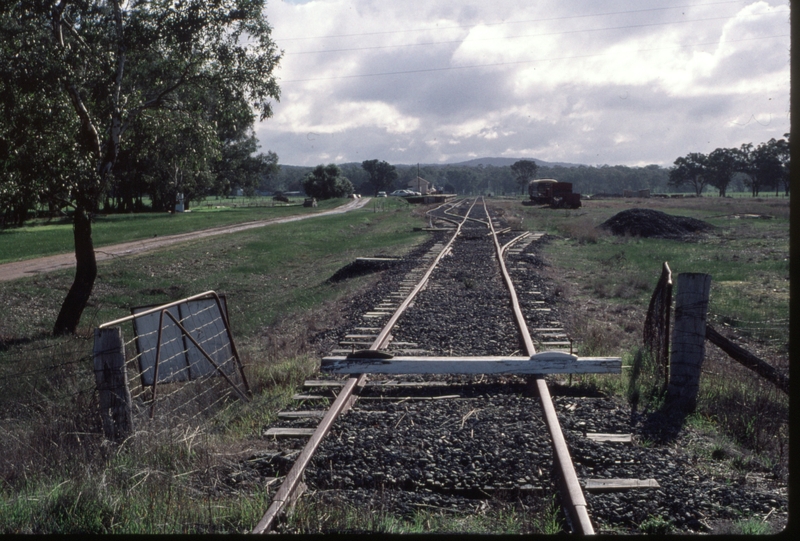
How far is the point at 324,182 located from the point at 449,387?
315 feet

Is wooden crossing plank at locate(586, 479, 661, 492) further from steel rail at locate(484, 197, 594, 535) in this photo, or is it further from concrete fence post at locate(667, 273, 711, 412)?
concrete fence post at locate(667, 273, 711, 412)

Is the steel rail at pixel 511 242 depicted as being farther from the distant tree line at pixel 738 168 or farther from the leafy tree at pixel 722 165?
the leafy tree at pixel 722 165

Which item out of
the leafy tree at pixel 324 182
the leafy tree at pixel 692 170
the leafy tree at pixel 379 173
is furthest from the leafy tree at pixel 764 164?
the leafy tree at pixel 379 173

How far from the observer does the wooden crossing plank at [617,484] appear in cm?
445

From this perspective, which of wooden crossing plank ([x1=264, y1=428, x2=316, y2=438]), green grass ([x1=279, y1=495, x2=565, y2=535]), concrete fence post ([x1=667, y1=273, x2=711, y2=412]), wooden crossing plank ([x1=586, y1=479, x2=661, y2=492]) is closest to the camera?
green grass ([x1=279, y1=495, x2=565, y2=535])

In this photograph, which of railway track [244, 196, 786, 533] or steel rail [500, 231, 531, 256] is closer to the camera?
railway track [244, 196, 786, 533]

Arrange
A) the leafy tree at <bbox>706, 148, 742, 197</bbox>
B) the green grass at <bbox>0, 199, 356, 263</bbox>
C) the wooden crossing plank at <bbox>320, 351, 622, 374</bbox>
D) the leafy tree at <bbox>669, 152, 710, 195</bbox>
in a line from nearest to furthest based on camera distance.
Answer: the wooden crossing plank at <bbox>320, 351, 622, 374</bbox> → the green grass at <bbox>0, 199, 356, 263</bbox> → the leafy tree at <bbox>706, 148, 742, 197</bbox> → the leafy tree at <bbox>669, 152, 710, 195</bbox>

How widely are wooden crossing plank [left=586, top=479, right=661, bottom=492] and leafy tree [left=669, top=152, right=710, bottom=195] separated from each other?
448ft

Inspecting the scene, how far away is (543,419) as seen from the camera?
5828 millimetres

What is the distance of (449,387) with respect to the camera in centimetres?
704

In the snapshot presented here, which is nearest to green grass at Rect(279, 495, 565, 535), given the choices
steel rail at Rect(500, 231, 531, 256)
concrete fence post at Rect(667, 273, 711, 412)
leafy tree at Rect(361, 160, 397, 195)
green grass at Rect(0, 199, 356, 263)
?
concrete fence post at Rect(667, 273, 711, 412)

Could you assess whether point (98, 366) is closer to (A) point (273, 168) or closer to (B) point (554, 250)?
(B) point (554, 250)

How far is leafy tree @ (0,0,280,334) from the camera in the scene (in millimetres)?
11492

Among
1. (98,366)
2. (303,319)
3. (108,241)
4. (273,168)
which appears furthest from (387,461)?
(273,168)
